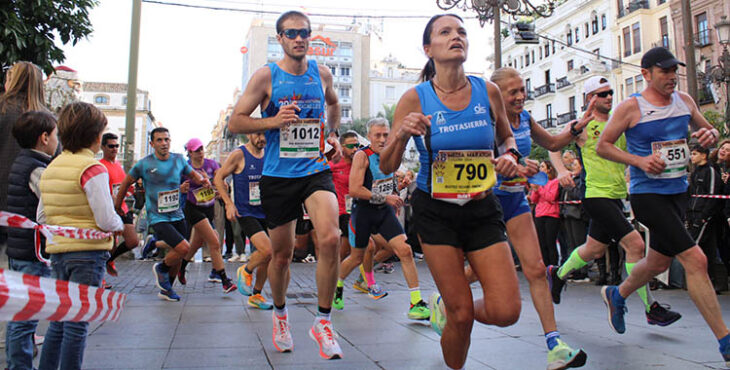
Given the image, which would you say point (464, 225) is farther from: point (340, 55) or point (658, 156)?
point (340, 55)

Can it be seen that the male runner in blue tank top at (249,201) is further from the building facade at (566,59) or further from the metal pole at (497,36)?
the building facade at (566,59)

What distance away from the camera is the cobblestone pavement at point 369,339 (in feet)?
13.1

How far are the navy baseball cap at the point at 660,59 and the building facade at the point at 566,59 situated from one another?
1738 inches

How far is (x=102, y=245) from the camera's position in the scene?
3395 mm

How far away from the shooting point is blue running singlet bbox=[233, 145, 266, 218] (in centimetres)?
753

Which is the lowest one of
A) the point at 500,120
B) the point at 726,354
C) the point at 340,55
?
the point at 726,354

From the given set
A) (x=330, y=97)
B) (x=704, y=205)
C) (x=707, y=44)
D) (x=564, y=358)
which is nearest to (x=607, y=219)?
(x=564, y=358)

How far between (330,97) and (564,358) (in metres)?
2.72

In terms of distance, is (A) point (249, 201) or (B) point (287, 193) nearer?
(B) point (287, 193)

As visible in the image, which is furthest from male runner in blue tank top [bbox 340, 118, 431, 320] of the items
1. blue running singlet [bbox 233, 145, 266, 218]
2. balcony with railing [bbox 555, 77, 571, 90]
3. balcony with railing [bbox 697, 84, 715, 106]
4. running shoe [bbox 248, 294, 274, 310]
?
balcony with railing [bbox 555, 77, 571, 90]

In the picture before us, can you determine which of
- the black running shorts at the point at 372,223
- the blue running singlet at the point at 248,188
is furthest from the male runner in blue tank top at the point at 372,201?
the blue running singlet at the point at 248,188

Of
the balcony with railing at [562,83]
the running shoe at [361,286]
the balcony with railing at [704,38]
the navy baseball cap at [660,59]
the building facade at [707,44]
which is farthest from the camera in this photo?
the balcony with railing at [562,83]

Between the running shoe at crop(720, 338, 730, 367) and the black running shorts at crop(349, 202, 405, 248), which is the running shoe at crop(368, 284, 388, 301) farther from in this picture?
the running shoe at crop(720, 338, 730, 367)

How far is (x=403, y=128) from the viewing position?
10.1 feet
